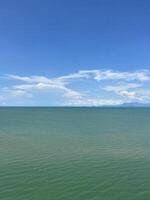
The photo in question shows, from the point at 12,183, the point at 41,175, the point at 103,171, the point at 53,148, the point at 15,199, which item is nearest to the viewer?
the point at 15,199

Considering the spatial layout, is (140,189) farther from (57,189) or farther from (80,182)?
(57,189)

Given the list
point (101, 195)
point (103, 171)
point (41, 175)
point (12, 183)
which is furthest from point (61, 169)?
point (101, 195)

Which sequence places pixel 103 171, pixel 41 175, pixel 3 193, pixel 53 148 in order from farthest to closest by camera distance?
pixel 53 148
pixel 103 171
pixel 41 175
pixel 3 193

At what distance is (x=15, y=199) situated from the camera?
48.3 feet

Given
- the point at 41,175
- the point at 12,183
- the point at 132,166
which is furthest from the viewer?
the point at 132,166

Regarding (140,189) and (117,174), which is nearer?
(140,189)

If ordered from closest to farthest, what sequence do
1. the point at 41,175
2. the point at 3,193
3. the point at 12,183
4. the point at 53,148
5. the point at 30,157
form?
the point at 3,193, the point at 12,183, the point at 41,175, the point at 30,157, the point at 53,148

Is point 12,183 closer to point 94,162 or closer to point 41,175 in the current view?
point 41,175

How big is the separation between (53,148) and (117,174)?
1296 cm

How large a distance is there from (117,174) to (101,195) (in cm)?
482

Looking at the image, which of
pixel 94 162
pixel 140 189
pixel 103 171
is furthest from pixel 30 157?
pixel 140 189

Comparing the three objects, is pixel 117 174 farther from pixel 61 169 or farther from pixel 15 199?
pixel 15 199

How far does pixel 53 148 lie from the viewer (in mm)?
31156

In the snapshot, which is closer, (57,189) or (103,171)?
(57,189)
